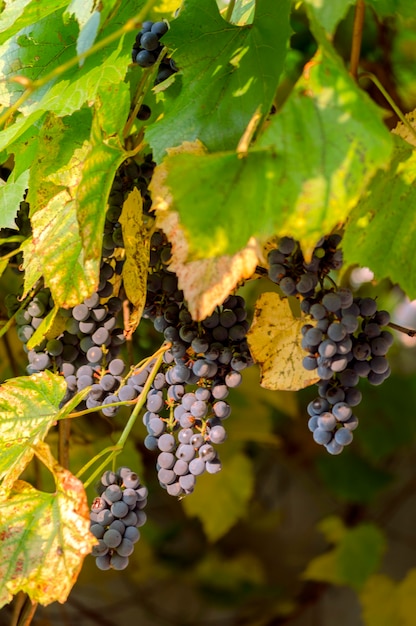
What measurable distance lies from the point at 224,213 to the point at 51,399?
0.86 ft

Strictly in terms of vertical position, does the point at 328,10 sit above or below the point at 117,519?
above

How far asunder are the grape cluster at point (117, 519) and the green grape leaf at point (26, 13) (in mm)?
358

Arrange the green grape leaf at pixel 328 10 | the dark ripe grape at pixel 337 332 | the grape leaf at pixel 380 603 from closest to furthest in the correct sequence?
1. the green grape leaf at pixel 328 10
2. the dark ripe grape at pixel 337 332
3. the grape leaf at pixel 380 603

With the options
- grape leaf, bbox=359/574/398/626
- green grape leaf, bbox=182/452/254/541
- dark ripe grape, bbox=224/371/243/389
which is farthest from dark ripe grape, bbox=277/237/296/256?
grape leaf, bbox=359/574/398/626

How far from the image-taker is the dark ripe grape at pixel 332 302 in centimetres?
49

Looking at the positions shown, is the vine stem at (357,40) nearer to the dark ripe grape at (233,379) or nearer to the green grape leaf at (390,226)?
the green grape leaf at (390,226)

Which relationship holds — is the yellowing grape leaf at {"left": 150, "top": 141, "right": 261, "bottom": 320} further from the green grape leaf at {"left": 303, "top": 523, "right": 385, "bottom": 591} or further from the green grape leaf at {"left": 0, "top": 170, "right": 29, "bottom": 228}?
the green grape leaf at {"left": 303, "top": 523, "right": 385, "bottom": 591}

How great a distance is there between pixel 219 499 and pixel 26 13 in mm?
1012

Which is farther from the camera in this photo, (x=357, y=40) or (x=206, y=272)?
(x=357, y=40)

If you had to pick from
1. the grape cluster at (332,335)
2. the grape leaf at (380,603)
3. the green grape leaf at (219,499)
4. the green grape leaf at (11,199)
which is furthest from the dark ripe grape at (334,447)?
the grape leaf at (380,603)

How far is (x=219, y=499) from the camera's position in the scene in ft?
4.46

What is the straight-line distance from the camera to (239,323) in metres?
0.55

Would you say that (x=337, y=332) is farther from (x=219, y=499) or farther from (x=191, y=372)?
(x=219, y=499)

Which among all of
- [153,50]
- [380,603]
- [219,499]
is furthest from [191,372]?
[380,603]
